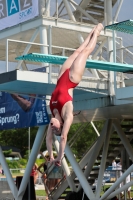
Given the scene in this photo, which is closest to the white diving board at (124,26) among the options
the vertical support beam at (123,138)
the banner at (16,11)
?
the banner at (16,11)

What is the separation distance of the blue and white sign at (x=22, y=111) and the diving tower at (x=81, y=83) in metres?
Result: 0.56

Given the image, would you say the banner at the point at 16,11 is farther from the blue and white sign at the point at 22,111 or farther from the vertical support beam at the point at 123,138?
the vertical support beam at the point at 123,138

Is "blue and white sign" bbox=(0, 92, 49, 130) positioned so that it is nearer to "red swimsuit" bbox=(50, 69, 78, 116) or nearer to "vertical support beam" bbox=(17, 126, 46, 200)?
"vertical support beam" bbox=(17, 126, 46, 200)

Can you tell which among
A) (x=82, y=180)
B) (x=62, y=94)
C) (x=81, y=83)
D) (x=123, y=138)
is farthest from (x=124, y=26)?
(x=123, y=138)

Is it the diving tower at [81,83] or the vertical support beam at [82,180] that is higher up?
the diving tower at [81,83]

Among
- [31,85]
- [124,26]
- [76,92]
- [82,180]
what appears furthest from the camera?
[82,180]

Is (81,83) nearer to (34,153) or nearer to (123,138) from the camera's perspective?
(34,153)

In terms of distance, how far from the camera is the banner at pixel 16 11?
20438mm

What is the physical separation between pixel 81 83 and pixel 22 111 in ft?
14.4

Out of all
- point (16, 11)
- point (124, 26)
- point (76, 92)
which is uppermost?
point (16, 11)

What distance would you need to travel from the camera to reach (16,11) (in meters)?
21.2

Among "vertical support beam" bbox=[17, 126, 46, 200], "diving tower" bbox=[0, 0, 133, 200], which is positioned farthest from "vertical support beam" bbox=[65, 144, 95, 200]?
"vertical support beam" bbox=[17, 126, 46, 200]

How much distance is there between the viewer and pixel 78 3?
23734mm

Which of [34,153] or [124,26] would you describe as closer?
[124,26]
